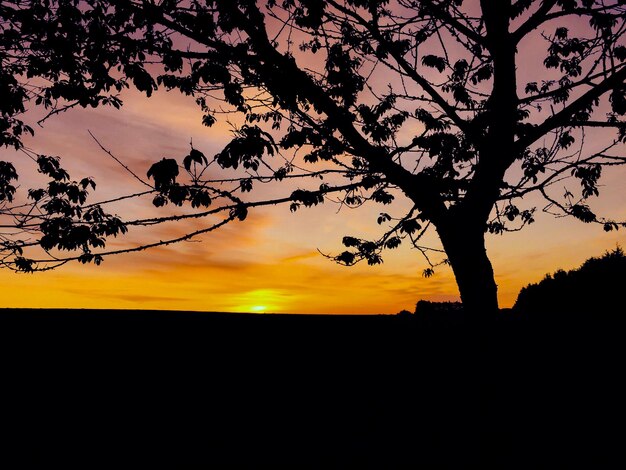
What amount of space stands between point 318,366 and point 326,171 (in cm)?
326

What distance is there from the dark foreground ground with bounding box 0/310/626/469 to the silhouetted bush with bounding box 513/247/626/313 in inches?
482

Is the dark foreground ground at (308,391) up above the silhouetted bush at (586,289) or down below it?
below

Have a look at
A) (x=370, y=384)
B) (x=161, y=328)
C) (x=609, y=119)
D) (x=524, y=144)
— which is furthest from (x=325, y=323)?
(x=609, y=119)

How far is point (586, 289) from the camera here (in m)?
17.1

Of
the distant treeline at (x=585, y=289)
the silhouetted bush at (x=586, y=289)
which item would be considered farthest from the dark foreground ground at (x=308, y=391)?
the silhouetted bush at (x=586, y=289)

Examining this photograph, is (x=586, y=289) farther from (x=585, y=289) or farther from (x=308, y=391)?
(x=308, y=391)

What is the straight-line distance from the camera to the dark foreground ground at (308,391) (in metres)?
2.66

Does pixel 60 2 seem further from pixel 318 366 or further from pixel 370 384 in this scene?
pixel 370 384

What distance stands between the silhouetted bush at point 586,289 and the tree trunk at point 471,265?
36.4 ft

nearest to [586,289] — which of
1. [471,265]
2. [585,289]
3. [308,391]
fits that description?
[585,289]

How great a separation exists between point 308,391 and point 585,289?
18.0m

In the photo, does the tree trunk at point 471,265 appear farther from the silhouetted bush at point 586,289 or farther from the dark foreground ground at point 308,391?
the silhouetted bush at point 586,289

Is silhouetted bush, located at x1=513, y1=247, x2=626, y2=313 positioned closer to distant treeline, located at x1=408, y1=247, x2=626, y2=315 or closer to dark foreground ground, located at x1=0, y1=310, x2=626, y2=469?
distant treeline, located at x1=408, y1=247, x2=626, y2=315

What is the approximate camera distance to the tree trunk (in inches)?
217
